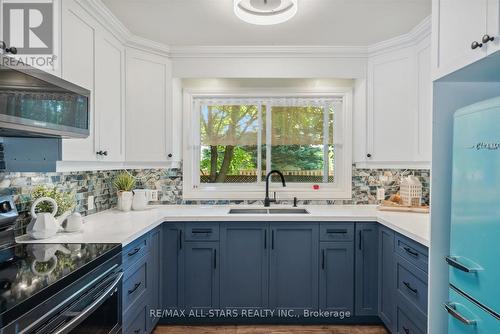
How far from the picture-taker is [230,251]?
2.45 m

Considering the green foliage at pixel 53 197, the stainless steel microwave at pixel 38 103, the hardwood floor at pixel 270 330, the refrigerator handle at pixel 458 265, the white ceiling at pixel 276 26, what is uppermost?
the white ceiling at pixel 276 26

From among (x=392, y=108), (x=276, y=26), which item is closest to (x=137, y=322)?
(x=276, y=26)

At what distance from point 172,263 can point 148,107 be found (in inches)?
52.7

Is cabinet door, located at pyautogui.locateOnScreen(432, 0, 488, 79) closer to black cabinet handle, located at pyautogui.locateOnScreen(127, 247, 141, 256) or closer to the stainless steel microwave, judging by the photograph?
the stainless steel microwave

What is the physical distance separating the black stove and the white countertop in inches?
6.7

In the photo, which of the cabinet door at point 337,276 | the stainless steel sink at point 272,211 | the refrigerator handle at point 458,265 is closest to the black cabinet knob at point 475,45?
the refrigerator handle at point 458,265

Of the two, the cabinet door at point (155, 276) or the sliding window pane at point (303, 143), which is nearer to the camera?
the cabinet door at point (155, 276)

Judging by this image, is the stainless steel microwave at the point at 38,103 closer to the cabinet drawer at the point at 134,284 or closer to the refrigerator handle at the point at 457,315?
the cabinet drawer at the point at 134,284

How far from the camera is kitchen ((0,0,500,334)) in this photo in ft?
4.13

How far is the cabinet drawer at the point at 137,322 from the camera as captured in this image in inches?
71.6

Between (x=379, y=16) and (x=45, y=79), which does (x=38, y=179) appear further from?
(x=379, y=16)

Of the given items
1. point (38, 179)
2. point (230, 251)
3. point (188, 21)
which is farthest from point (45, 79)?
point (230, 251)

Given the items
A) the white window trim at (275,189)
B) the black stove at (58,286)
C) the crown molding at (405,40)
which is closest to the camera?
the black stove at (58,286)

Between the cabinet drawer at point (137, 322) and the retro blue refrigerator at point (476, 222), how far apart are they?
1.70 m
